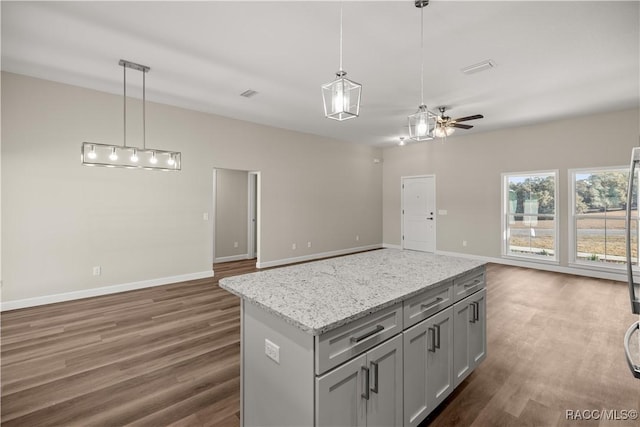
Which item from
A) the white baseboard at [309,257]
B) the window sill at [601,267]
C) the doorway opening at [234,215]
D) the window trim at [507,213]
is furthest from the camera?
→ the doorway opening at [234,215]

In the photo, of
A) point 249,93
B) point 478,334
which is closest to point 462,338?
point 478,334

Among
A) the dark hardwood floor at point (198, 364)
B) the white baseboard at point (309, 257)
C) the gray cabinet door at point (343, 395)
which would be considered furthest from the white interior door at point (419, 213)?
the gray cabinet door at point (343, 395)

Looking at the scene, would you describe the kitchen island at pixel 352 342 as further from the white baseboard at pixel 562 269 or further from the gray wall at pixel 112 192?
the white baseboard at pixel 562 269

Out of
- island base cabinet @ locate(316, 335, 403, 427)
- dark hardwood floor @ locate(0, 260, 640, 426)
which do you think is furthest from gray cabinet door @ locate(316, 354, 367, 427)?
dark hardwood floor @ locate(0, 260, 640, 426)

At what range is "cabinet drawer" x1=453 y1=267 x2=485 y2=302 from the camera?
2020mm

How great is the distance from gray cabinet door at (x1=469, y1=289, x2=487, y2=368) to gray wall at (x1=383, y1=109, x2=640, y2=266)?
15.4ft

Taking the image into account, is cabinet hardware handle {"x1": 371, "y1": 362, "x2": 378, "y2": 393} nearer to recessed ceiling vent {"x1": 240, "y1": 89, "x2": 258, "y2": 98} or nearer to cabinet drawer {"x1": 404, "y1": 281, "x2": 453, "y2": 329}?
cabinet drawer {"x1": 404, "y1": 281, "x2": 453, "y2": 329}

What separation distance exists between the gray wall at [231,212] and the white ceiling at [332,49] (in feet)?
8.20

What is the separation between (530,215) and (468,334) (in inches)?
204

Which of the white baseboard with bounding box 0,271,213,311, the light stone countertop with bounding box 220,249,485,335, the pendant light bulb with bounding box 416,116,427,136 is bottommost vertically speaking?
the white baseboard with bounding box 0,271,213,311

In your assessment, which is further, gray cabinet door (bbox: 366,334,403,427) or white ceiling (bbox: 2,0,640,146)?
white ceiling (bbox: 2,0,640,146)

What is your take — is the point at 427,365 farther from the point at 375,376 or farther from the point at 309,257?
the point at 309,257

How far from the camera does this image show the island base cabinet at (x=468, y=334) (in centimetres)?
201

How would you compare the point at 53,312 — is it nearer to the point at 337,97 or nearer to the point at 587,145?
the point at 337,97
